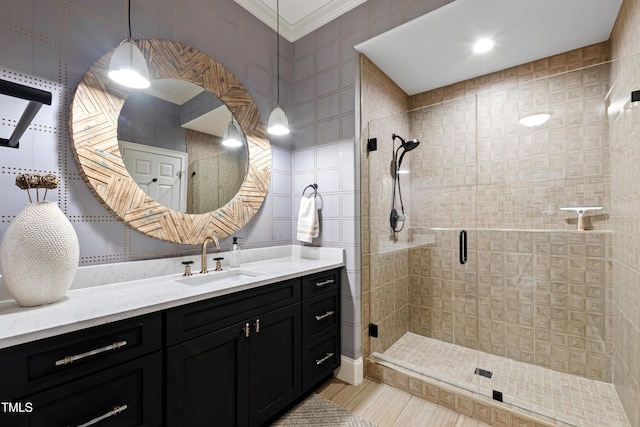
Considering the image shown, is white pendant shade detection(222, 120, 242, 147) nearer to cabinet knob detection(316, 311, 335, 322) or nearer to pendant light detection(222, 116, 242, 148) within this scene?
pendant light detection(222, 116, 242, 148)

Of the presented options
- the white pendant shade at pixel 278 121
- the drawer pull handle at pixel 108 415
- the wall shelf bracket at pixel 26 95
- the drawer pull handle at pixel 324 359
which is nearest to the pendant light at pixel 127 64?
the wall shelf bracket at pixel 26 95

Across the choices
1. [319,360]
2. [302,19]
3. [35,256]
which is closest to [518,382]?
[319,360]

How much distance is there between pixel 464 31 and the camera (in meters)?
1.99

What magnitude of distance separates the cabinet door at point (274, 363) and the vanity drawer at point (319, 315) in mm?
73

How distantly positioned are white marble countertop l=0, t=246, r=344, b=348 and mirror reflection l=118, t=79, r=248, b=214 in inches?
17.4

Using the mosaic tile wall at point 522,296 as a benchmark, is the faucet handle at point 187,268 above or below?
above

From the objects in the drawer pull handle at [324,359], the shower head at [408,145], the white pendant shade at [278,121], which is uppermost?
the white pendant shade at [278,121]

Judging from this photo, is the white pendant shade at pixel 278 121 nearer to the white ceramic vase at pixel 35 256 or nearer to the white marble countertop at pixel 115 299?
the white marble countertop at pixel 115 299

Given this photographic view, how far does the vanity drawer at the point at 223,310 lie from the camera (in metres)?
1.21

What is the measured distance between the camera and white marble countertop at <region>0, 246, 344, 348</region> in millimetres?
917

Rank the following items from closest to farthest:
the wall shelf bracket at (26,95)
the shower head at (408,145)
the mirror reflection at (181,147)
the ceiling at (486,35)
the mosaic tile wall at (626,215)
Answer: the wall shelf bracket at (26,95) < the mosaic tile wall at (626,215) < the mirror reflection at (181,147) < the ceiling at (486,35) < the shower head at (408,145)

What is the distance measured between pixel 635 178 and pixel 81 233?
2867 mm

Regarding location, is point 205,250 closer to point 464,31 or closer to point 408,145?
point 408,145

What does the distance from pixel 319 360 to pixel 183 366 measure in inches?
39.9
